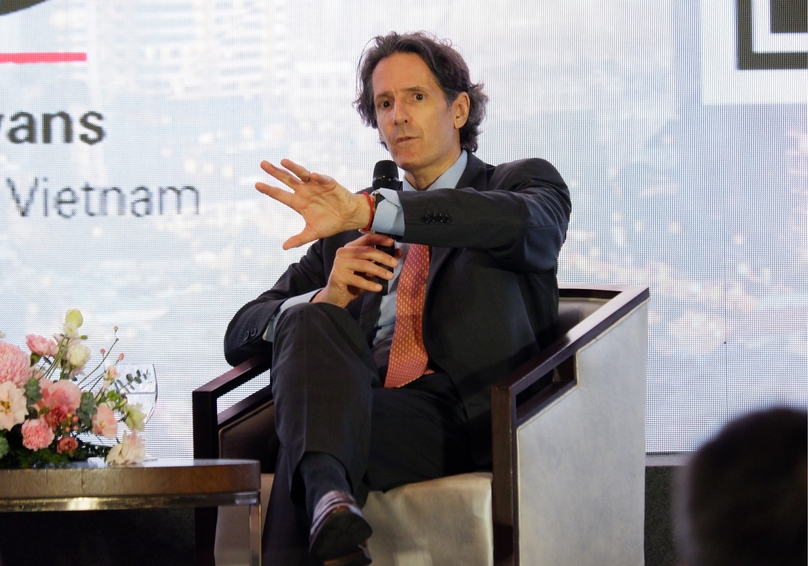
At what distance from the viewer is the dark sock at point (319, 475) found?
1.51 metres

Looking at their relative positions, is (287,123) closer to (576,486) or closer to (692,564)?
(576,486)

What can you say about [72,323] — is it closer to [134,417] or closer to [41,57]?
[134,417]

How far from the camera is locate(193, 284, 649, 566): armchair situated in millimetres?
1740

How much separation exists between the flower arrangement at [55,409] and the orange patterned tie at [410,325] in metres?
0.60

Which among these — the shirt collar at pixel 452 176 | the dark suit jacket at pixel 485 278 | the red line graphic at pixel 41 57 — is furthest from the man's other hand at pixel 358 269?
the red line graphic at pixel 41 57

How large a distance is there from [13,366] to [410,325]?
0.84 meters

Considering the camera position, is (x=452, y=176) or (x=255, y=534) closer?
(x=255, y=534)

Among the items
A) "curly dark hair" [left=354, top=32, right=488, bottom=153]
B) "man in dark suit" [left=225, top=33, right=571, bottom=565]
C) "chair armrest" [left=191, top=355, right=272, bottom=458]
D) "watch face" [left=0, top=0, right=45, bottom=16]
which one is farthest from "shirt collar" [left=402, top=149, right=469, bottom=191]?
"watch face" [left=0, top=0, right=45, bottom=16]

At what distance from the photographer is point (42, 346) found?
1.69 meters

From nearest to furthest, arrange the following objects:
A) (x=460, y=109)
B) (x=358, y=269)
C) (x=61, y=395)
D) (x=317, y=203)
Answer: (x=61, y=395) < (x=317, y=203) < (x=358, y=269) < (x=460, y=109)

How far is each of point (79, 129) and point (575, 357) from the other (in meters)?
1.97

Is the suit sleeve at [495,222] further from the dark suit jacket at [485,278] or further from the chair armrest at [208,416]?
the chair armrest at [208,416]

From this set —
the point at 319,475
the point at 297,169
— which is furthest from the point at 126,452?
the point at 297,169

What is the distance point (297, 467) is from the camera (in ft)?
5.27
